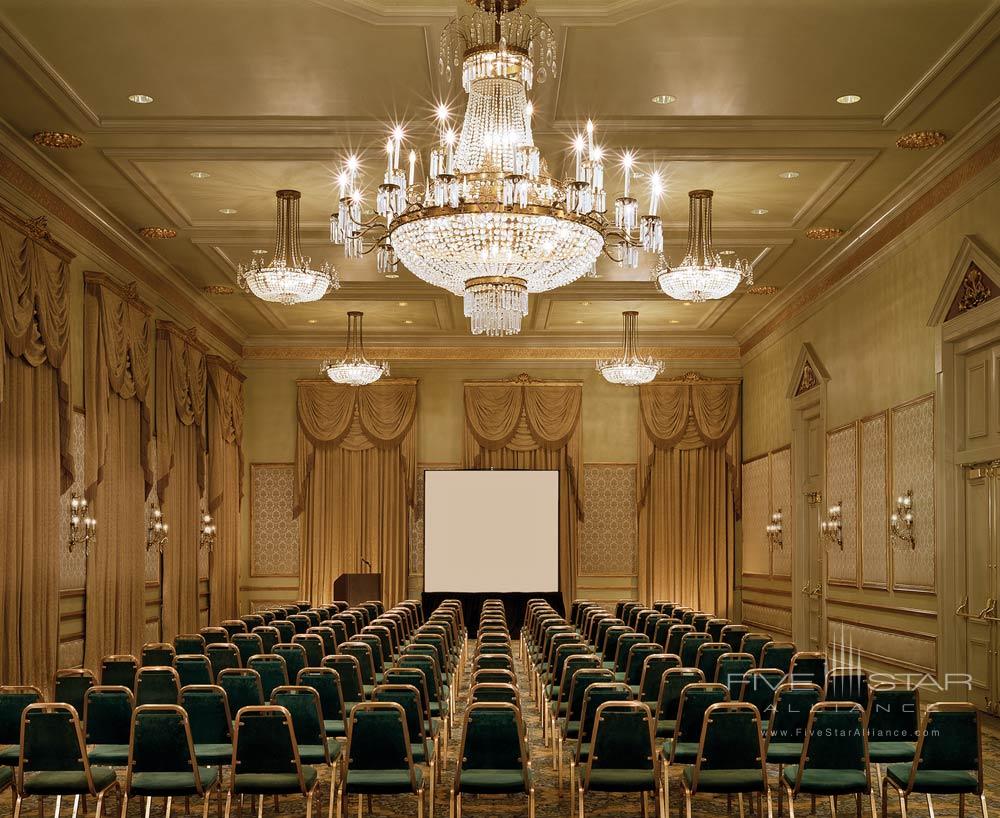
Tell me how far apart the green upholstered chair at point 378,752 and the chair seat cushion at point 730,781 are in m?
1.39

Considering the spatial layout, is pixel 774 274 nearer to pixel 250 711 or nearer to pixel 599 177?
pixel 599 177

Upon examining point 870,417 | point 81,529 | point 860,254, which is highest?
point 860,254

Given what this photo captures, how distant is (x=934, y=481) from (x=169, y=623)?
31.2 ft

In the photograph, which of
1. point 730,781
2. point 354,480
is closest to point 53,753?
point 730,781

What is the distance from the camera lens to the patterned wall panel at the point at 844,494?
13.3m

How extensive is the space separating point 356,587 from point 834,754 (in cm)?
1347

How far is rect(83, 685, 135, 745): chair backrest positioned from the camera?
20.8 ft

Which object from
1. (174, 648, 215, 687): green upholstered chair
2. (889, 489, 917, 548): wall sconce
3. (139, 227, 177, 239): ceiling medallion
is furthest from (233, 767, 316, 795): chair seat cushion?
(139, 227, 177, 239): ceiling medallion

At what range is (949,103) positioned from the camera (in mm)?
9008

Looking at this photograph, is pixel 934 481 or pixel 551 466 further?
pixel 551 466

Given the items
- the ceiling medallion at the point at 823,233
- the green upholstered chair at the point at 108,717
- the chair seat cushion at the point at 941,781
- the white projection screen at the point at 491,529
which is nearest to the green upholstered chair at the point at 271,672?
the green upholstered chair at the point at 108,717

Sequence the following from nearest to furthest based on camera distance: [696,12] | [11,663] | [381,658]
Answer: [696,12] → [11,663] → [381,658]

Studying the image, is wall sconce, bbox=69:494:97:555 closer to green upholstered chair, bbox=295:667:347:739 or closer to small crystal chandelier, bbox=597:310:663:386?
green upholstered chair, bbox=295:667:347:739

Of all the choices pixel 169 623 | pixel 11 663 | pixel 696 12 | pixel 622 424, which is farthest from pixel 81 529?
pixel 622 424
